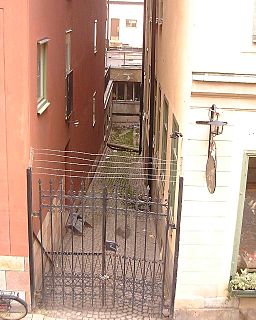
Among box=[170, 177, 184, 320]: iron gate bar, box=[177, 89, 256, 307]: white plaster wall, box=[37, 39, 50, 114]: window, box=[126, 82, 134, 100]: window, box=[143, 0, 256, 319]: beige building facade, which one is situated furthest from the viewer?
box=[126, 82, 134, 100]: window

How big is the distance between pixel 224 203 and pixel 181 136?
1339mm

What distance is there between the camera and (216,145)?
8.26 metres

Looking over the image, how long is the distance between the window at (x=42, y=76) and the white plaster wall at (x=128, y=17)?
38185 millimetres

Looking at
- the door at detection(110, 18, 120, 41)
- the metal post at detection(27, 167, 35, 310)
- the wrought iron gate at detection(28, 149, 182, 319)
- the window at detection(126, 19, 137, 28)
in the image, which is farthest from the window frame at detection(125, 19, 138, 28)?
the metal post at detection(27, 167, 35, 310)

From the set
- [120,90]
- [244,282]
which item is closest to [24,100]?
[244,282]

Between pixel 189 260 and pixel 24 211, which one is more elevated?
pixel 24 211

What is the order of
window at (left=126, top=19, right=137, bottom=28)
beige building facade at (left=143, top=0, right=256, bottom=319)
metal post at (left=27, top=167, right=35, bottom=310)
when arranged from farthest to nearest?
window at (left=126, top=19, right=137, bottom=28) → metal post at (left=27, top=167, right=35, bottom=310) → beige building facade at (left=143, top=0, right=256, bottom=319)

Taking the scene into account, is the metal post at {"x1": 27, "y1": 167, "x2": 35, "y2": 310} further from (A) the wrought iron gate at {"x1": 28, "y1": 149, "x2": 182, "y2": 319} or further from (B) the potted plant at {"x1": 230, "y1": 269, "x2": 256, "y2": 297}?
(B) the potted plant at {"x1": 230, "y1": 269, "x2": 256, "y2": 297}

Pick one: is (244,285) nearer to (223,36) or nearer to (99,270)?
(99,270)

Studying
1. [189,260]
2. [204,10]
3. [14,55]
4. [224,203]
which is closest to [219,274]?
[189,260]

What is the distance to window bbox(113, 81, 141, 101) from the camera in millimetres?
33319

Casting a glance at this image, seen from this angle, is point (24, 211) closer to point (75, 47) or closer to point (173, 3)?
point (173, 3)

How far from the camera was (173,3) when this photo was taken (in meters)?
10.8

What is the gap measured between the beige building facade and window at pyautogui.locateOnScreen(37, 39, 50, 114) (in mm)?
2551
